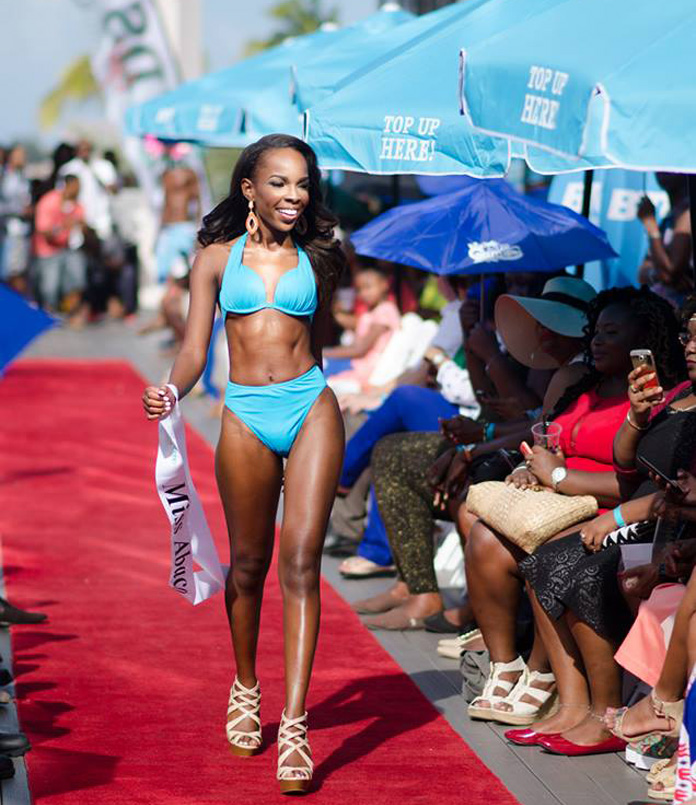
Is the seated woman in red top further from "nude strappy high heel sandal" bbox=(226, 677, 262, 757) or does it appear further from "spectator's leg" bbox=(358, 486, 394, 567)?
"spectator's leg" bbox=(358, 486, 394, 567)

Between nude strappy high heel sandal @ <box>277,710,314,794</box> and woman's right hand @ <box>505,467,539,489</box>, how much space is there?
1.30 meters

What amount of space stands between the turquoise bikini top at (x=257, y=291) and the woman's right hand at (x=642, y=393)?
1.06 m

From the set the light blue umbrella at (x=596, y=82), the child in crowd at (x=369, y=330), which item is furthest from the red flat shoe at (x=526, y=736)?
the child in crowd at (x=369, y=330)

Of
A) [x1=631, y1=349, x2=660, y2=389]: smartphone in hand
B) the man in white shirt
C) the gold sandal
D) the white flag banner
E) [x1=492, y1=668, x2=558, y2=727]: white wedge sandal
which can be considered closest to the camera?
the gold sandal

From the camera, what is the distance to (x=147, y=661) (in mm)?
6383

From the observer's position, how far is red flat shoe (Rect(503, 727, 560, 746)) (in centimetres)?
532

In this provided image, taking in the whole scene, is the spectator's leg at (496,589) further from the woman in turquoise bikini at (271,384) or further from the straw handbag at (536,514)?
the woman in turquoise bikini at (271,384)

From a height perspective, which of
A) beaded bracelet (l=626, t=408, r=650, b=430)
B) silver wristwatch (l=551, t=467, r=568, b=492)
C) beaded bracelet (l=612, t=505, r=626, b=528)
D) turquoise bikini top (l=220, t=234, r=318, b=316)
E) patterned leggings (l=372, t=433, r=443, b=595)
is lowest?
patterned leggings (l=372, t=433, r=443, b=595)

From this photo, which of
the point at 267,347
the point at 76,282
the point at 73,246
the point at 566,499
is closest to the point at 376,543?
the point at 566,499

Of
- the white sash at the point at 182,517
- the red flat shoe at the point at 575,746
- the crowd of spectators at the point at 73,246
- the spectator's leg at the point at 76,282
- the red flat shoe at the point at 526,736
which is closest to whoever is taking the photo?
the white sash at the point at 182,517

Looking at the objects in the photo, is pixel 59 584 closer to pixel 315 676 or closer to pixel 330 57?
pixel 315 676

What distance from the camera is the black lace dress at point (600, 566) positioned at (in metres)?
4.88

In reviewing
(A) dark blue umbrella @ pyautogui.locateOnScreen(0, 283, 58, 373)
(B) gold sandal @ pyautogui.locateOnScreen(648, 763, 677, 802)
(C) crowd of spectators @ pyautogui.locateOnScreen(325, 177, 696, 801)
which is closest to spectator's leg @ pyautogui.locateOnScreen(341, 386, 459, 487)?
(C) crowd of spectators @ pyautogui.locateOnScreen(325, 177, 696, 801)

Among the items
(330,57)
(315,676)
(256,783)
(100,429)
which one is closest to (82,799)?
(256,783)
